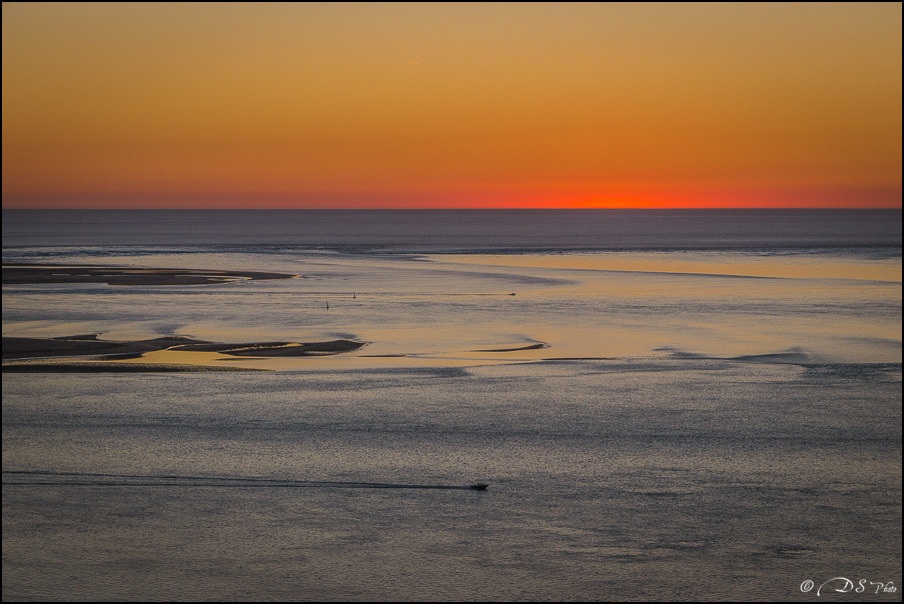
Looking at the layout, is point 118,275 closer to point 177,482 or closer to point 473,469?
point 177,482

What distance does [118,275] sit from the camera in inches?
1495

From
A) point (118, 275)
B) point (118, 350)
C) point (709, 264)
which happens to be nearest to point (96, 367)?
point (118, 350)

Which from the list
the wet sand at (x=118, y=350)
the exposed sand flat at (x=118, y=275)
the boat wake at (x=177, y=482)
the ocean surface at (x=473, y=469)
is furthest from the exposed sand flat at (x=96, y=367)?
the exposed sand flat at (x=118, y=275)

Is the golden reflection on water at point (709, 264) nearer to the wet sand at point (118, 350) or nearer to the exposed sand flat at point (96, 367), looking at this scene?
the wet sand at point (118, 350)

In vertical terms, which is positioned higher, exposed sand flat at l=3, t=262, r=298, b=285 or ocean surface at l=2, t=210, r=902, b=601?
ocean surface at l=2, t=210, r=902, b=601

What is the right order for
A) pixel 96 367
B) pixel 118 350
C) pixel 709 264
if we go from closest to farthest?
pixel 96 367, pixel 118 350, pixel 709 264

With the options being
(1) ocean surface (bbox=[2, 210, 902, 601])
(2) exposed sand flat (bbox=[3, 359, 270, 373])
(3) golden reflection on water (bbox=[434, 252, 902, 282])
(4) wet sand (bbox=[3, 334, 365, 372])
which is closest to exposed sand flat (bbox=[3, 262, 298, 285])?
(3) golden reflection on water (bbox=[434, 252, 902, 282])

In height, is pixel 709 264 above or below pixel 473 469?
above

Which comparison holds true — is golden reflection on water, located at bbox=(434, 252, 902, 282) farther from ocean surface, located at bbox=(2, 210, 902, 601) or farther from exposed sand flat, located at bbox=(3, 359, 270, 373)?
exposed sand flat, located at bbox=(3, 359, 270, 373)

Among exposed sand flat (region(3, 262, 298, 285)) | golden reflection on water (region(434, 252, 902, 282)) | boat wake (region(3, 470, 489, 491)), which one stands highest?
golden reflection on water (region(434, 252, 902, 282))

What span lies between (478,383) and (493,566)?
696 cm

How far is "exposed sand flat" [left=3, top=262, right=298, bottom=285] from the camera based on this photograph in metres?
34.7

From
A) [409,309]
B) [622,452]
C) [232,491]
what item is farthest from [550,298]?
[232,491]

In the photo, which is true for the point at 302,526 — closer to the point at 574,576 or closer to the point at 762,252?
the point at 574,576
